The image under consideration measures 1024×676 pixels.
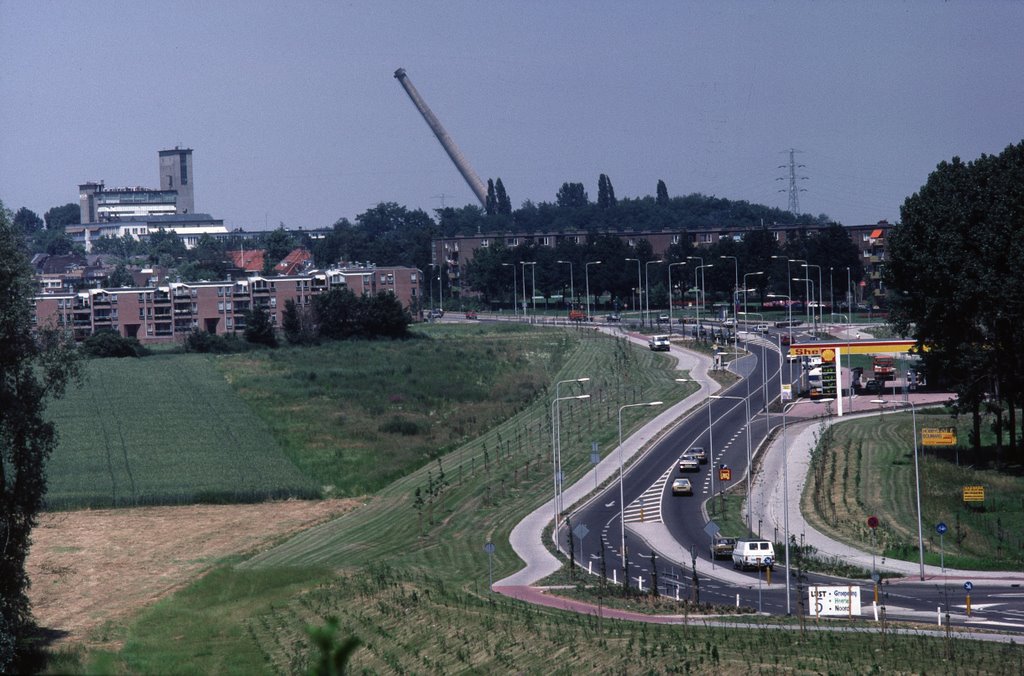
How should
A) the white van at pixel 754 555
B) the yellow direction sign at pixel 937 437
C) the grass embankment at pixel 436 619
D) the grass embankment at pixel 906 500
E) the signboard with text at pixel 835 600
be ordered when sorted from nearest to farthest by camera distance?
the grass embankment at pixel 436 619 < the signboard with text at pixel 835 600 < the white van at pixel 754 555 < the grass embankment at pixel 906 500 < the yellow direction sign at pixel 937 437

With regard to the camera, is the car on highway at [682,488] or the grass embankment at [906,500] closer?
the grass embankment at [906,500]

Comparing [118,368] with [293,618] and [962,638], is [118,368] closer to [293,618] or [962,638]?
[293,618]

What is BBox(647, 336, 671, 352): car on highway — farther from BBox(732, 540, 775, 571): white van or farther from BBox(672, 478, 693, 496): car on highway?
BBox(732, 540, 775, 571): white van

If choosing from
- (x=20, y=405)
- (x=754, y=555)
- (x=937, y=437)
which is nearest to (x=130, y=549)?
(x=20, y=405)

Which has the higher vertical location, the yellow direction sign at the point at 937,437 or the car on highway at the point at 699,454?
the yellow direction sign at the point at 937,437

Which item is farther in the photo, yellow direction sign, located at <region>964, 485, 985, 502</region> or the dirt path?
yellow direction sign, located at <region>964, 485, 985, 502</region>

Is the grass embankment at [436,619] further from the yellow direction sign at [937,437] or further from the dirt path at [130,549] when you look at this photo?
the yellow direction sign at [937,437]

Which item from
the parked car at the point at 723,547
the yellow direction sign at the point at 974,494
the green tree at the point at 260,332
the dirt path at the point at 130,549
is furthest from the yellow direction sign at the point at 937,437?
the green tree at the point at 260,332

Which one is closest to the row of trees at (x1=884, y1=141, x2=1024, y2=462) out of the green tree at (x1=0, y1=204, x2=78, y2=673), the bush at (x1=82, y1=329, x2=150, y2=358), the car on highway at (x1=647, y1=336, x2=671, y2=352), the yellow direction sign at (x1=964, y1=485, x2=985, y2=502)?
the yellow direction sign at (x1=964, y1=485, x2=985, y2=502)

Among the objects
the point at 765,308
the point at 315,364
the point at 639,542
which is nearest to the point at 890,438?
the point at 639,542
